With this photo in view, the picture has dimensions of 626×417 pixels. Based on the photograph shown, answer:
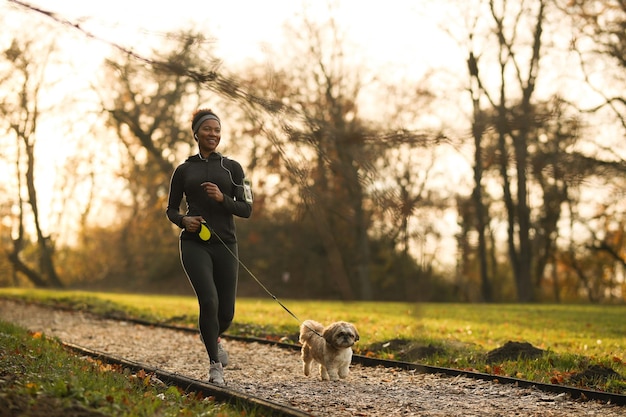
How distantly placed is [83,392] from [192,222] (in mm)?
2112

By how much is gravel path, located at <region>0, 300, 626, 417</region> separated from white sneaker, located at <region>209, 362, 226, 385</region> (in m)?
0.17

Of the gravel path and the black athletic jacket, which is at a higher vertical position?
the black athletic jacket

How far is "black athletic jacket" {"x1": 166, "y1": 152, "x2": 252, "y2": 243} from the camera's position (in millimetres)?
7570

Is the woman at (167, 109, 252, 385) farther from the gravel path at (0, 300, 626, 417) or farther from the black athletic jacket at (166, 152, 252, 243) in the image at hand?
the gravel path at (0, 300, 626, 417)

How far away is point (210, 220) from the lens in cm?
759

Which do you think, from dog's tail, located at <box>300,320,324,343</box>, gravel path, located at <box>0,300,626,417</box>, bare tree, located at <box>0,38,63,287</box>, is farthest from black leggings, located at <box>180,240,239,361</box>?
bare tree, located at <box>0,38,63,287</box>

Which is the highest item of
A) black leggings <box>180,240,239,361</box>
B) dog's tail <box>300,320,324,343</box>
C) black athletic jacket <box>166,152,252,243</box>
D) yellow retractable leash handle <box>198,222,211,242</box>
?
black athletic jacket <box>166,152,252,243</box>

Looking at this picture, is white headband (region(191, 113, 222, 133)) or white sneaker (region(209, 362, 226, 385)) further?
white headband (region(191, 113, 222, 133))

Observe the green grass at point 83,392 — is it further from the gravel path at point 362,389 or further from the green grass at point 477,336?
the green grass at point 477,336

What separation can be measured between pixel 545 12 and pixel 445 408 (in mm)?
5325

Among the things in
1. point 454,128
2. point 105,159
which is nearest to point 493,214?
point 105,159

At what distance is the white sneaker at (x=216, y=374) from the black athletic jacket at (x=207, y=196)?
3.81 feet

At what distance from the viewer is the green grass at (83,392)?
5180 millimetres

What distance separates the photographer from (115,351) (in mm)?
11266
